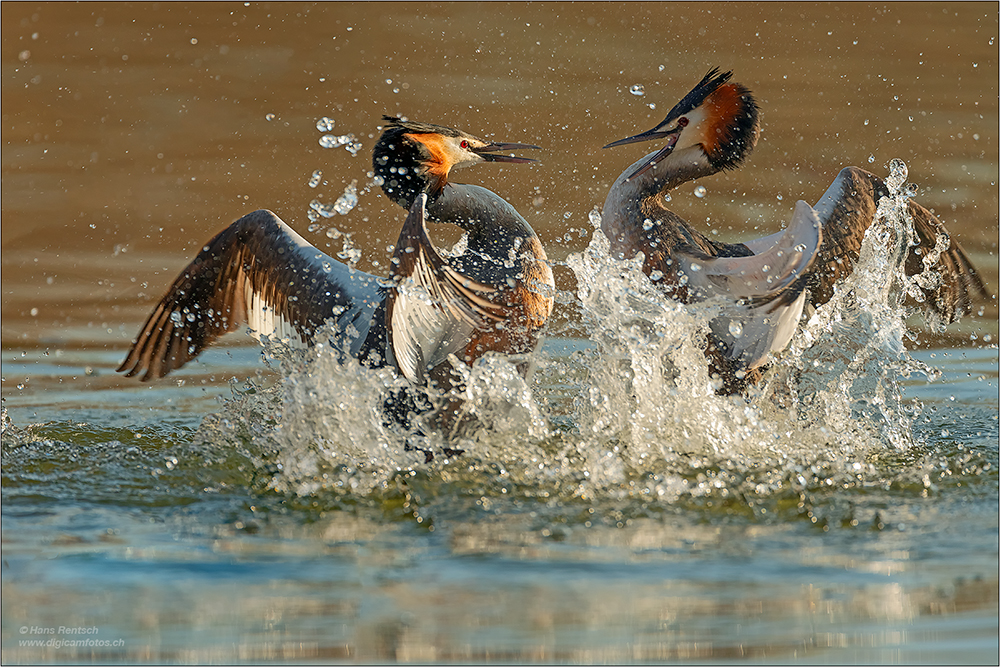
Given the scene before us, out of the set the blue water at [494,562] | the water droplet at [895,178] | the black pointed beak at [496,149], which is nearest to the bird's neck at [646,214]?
the black pointed beak at [496,149]

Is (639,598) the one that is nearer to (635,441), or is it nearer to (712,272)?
(635,441)

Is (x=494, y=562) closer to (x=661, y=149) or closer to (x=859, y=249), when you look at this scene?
(x=661, y=149)

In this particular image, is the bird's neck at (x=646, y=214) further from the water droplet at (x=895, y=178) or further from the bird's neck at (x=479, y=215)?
the water droplet at (x=895, y=178)

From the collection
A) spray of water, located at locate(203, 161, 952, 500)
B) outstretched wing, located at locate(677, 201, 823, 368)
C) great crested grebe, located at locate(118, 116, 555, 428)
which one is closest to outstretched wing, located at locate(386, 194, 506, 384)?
great crested grebe, located at locate(118, 116, 555, 428)

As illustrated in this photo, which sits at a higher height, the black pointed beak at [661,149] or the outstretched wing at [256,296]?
the black pointed beak at [661,149]

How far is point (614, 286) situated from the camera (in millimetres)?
5273

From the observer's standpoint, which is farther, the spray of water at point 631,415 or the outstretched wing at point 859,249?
the outstretched wing at point 859,249

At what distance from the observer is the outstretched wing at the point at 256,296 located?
5680 mm

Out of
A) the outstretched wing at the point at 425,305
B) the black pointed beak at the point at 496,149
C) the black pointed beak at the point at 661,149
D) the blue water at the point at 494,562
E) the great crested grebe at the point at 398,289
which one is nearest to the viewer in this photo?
the blue water at the point at 494,562

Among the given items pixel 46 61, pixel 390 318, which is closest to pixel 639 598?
pixel 390 318

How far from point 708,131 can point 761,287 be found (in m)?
0.90

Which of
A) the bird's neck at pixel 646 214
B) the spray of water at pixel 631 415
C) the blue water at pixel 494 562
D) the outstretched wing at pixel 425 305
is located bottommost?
the blue water at pixel 494 562

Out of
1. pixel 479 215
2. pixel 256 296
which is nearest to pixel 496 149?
pixel 479 215

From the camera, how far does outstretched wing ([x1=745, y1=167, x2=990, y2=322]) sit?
5.77 m
